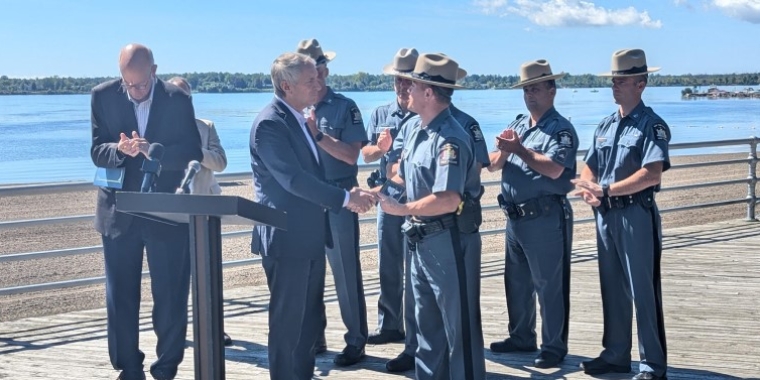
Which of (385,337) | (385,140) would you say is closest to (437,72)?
(385,140)

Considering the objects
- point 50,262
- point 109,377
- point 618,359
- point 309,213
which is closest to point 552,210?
point 618,359

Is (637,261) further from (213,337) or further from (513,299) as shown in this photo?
(213,337)

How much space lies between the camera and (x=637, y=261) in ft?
16.8

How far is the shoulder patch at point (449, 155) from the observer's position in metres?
4.14

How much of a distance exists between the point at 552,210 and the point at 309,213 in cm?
160

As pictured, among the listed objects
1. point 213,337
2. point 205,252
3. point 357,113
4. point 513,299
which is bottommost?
point 513,299

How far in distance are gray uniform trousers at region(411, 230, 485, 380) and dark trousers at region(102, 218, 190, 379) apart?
1358 mm

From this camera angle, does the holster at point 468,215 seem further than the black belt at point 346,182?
No

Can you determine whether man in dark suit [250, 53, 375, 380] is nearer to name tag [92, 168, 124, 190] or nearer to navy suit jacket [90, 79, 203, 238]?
navy suit jacket [90, 79, 203, 238]

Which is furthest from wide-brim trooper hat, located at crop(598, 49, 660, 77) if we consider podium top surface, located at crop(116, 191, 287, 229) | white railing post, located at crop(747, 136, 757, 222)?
white railing post, located at crop(747, 136, 757, 222)

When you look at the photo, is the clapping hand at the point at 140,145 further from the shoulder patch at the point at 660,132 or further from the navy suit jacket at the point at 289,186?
the shoulder patch at the point at 660,132

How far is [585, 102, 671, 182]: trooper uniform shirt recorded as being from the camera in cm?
494

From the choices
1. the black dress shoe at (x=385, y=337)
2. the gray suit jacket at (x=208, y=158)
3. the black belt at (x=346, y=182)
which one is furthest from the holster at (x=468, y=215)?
the black dress shoe at (x=385, y=337)

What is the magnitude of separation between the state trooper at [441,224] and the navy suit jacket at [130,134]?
1.24 m
